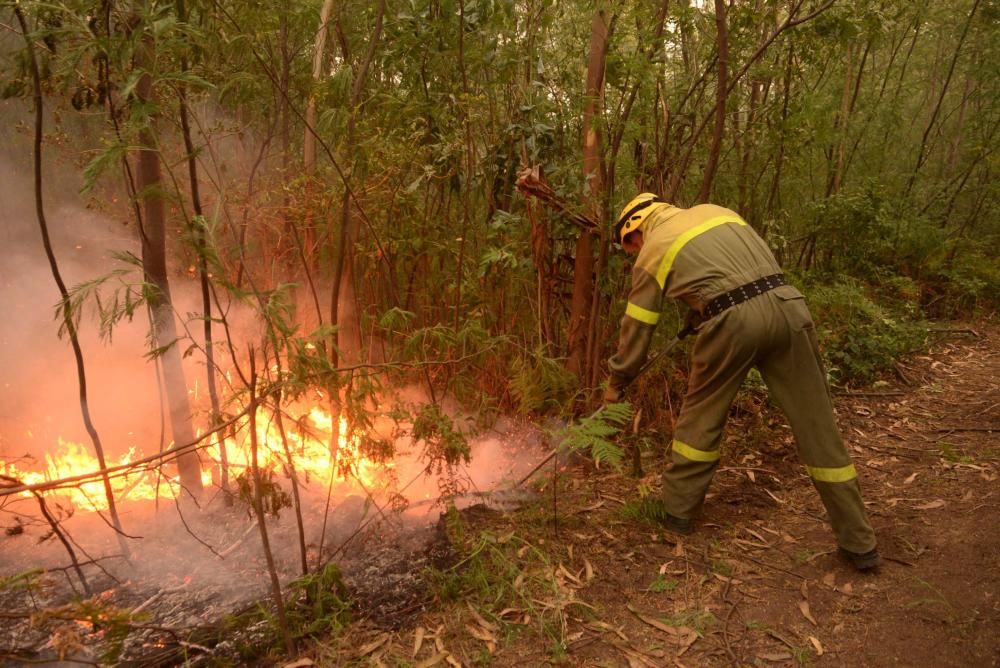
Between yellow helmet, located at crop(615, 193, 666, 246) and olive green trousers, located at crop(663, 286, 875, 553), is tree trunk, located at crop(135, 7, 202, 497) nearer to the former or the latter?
yellow helmet, located at crop(615, 193, 666, 246)

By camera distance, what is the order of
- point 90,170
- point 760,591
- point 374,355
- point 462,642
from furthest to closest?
point 374,355 < point 760,591 < point 462,642 < point 90,170

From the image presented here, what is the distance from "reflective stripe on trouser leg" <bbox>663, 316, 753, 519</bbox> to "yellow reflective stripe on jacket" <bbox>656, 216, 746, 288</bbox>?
1.14 ft

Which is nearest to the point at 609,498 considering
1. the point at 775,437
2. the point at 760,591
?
the point at 760,591

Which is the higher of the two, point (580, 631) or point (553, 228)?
point (553, 228)

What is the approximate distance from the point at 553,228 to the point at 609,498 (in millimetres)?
1713

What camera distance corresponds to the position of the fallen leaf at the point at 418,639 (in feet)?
8.31

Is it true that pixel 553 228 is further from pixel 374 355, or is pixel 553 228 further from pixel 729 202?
pixel 729 202

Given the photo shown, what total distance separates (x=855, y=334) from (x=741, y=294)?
332 cm

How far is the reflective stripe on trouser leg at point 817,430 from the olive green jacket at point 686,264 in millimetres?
297

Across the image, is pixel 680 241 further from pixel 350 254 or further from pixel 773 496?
pixel 350 254

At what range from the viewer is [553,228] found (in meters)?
3.99

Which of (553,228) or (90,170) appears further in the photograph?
(553,228)

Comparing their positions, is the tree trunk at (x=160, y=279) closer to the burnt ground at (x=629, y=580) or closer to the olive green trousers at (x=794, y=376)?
the burnt ground at (x=629, y=580)

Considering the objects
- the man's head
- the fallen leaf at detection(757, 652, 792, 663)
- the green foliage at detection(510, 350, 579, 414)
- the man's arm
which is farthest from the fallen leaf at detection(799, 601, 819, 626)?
the man's head
